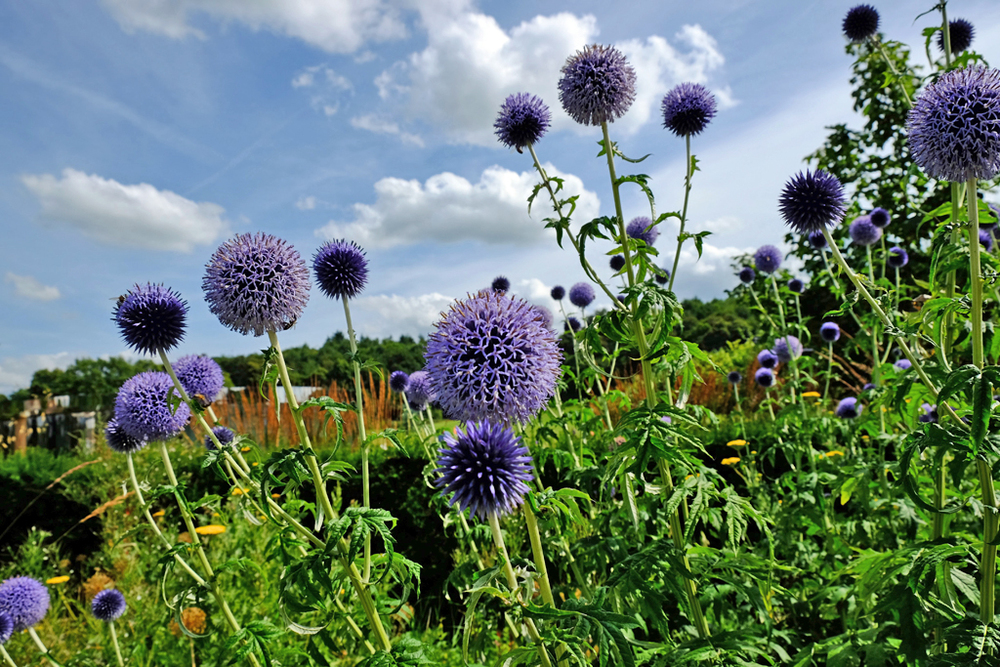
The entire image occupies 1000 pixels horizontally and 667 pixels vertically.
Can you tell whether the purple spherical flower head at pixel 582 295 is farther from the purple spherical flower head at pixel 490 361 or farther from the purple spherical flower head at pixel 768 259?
the purple spherical flower head at pixel 490 361

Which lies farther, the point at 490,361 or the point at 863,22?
the point at 863,22

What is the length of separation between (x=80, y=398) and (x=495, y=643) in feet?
66.7

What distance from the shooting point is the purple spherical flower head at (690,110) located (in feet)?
11.9

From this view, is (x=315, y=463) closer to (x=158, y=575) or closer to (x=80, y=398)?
(x=158, y=575)

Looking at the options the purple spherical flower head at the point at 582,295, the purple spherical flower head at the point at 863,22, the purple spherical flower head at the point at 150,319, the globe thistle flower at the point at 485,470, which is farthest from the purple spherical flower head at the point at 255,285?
the purple spherical flower head at the point at 863,22

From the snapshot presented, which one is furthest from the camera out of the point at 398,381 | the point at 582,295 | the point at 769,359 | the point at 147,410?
the point at 769,359

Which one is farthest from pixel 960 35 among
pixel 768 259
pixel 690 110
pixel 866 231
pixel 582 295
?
pixel 582 295

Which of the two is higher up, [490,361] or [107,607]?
[490,361]

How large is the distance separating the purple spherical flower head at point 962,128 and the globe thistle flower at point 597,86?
5.00 feet

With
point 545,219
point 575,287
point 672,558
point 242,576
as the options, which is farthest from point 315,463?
point 575,287

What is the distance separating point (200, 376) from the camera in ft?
10.3

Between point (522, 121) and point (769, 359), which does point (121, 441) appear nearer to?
point (522, 121)

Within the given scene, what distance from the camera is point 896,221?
9047 millimetres

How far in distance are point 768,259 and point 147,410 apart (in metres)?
5.89
